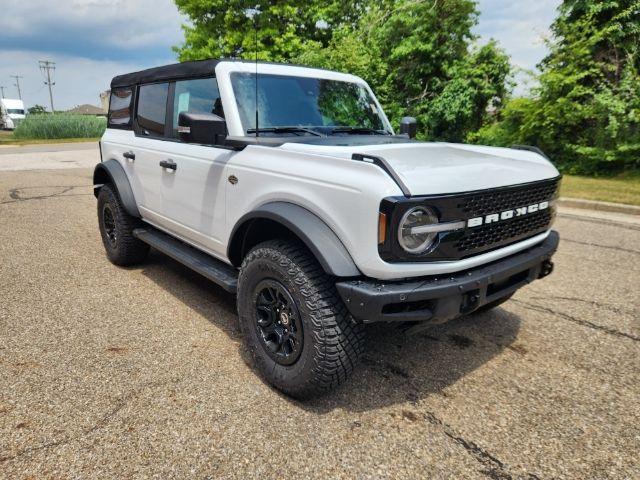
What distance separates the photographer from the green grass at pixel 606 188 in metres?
8.80

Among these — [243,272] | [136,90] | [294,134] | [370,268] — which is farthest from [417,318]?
[136,90]

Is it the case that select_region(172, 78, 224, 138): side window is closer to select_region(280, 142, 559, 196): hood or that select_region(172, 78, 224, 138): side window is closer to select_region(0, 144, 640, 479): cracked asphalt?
select_region(280, 142, 559, 196): hood

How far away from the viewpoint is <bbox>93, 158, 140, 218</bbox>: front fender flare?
4176 millimetres

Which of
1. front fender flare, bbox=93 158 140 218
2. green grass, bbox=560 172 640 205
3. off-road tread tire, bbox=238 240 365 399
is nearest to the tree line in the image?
green grass, bbox=560 172 640 205

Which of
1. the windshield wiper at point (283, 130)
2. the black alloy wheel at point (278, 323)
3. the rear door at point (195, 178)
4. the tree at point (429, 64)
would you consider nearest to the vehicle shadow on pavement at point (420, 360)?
the black alloy wheel at point (278, 323)

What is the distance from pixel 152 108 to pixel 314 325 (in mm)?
2817

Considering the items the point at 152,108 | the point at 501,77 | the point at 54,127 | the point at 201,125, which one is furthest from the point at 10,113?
the point at 201,125

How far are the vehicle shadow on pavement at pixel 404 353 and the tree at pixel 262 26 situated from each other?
17.7 metres

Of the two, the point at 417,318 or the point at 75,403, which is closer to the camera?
the point at 417,318

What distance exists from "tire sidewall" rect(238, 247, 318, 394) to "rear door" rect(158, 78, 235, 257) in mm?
538

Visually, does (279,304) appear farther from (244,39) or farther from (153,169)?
(244,39)

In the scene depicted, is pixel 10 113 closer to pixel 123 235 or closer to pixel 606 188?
pixel 123 235

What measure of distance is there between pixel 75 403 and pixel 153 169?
2044 mm

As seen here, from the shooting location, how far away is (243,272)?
2.64 metres
